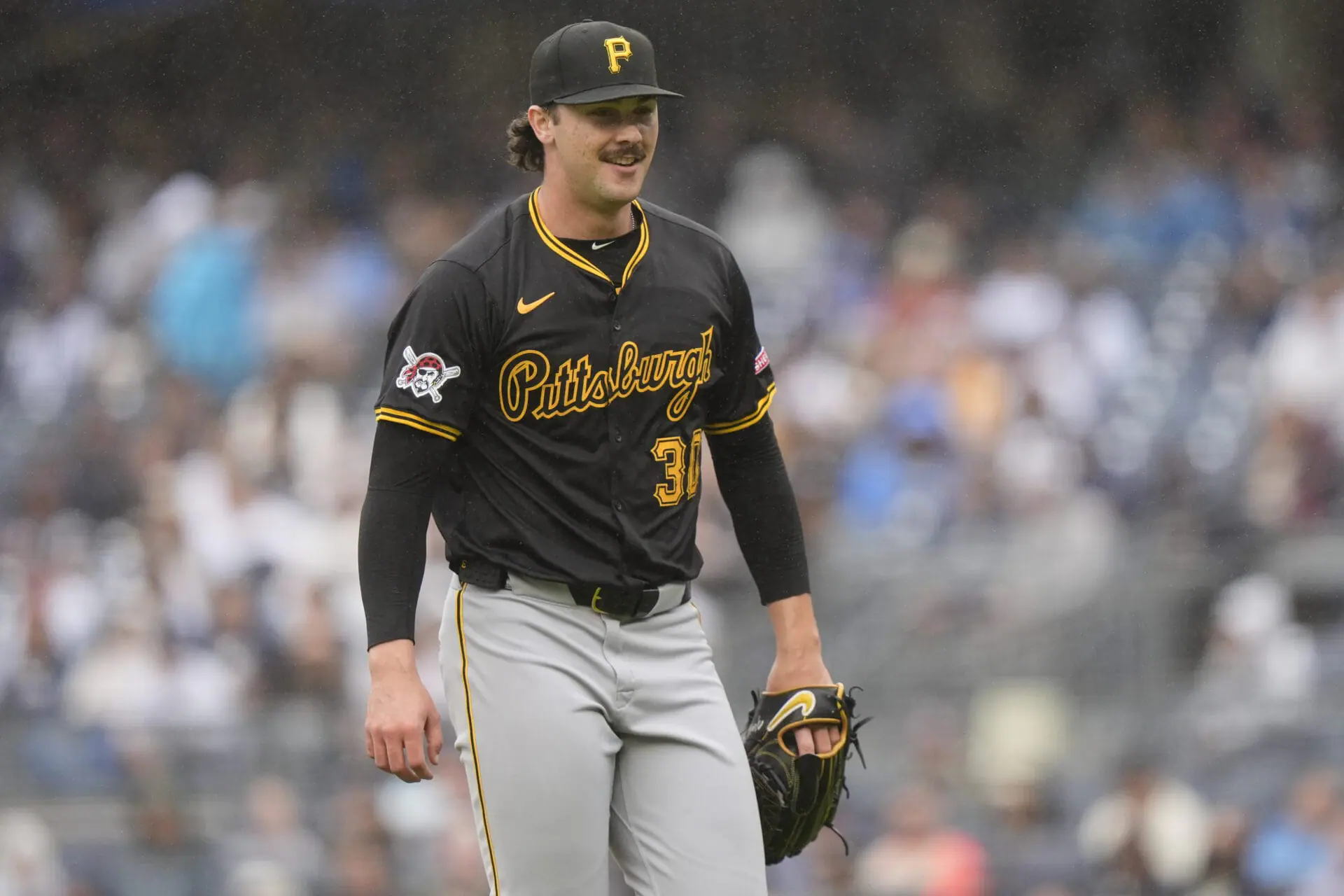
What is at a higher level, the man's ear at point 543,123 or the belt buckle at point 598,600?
the man's ear at point 543,123

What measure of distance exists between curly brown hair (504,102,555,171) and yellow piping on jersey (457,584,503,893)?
731 millimetres

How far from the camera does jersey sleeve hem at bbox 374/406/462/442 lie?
123 inches

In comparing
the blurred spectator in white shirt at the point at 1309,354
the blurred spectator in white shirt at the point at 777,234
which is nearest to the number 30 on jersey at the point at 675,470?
the blurred spectator in white shirt at the point at 1309,354

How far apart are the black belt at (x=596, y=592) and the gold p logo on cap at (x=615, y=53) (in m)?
0.81

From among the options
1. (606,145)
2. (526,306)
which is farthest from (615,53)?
(526,306)

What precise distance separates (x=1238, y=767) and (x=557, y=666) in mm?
4838

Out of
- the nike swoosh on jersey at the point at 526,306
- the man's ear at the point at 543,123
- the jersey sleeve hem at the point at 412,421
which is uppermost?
the man's ear at the point at 543,123

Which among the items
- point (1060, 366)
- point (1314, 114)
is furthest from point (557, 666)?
point (1314, 114)

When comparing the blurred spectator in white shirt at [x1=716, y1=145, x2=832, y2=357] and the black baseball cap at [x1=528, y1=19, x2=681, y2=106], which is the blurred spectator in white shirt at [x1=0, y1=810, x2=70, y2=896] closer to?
the blurred spectator in white shirt at [x1=716, y1=145, x2=832, y2=357]

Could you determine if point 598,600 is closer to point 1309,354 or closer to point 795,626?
point 795,626

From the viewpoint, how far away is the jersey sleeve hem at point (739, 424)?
3475 mm

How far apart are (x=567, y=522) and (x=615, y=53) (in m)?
0.74

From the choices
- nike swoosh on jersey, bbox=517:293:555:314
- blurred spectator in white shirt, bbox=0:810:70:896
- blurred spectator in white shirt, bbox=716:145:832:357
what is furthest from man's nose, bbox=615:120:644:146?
blurred spectator in white shirt, bbox=716:145:832:357

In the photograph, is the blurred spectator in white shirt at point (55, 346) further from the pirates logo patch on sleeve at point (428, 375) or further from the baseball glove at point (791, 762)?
the pirates logo patch on sleeve at point (428, 375)
